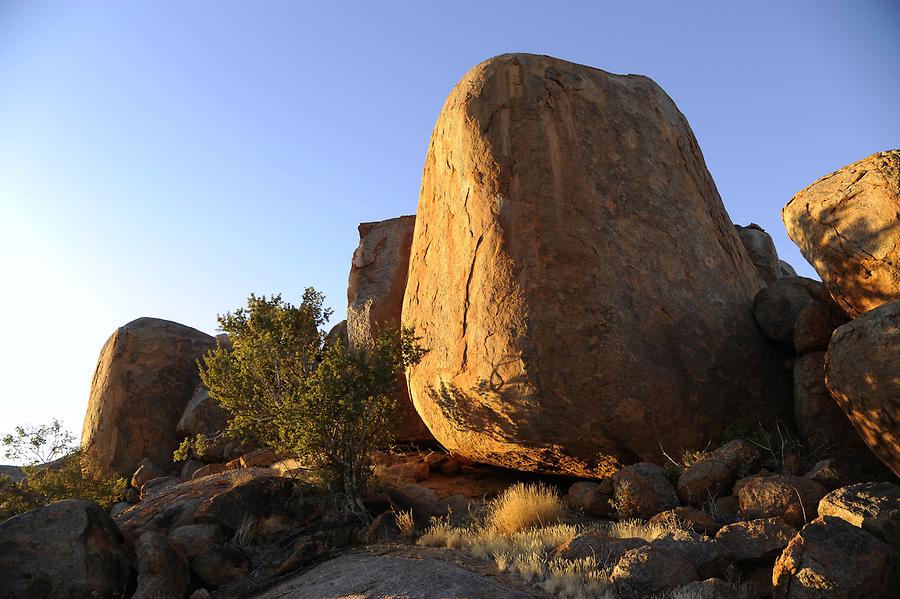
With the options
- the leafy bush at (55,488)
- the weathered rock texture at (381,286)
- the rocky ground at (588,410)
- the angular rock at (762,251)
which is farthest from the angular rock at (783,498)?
the leafy bush at (55,488)

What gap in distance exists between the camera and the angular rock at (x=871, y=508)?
626 centimetres

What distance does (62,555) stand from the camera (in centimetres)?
867

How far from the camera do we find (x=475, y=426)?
1134 cm

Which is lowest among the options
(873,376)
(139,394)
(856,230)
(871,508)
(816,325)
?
(871,508)

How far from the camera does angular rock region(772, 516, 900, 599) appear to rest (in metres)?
5.75

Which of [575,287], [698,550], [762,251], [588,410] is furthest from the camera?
[762,251]

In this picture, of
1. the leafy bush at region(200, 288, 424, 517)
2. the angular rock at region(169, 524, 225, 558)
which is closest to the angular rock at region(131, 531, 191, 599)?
the angular rock at region(169, 524, 225, 558)

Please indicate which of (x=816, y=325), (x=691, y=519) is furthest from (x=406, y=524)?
(x=816, y=325)

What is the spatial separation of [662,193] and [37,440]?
1358 cm

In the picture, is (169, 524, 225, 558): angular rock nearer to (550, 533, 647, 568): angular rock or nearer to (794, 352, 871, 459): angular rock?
(550, 533, 647, 568): angular rock

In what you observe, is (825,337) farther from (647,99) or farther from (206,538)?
(206,538)

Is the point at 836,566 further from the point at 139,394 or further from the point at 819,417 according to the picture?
the point at 139,394

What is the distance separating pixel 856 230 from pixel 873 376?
2.15 metres

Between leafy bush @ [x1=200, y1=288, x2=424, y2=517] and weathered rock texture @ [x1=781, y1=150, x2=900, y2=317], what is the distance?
6394mm
